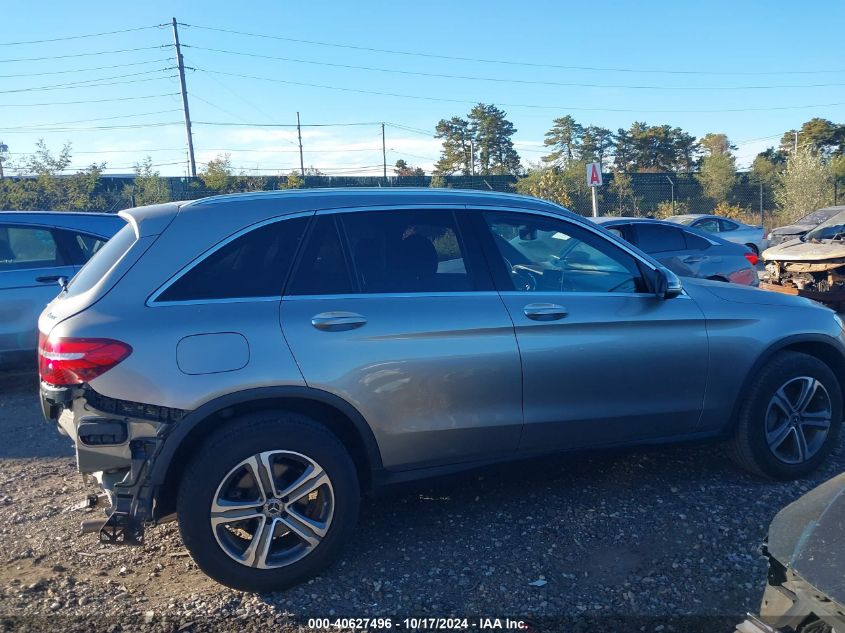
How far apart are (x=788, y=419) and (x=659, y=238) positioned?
5.80 m

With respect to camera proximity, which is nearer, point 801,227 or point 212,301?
point 212,301

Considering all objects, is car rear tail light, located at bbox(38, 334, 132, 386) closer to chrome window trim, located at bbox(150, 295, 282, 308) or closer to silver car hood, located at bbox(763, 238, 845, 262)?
chrome window trim, located at bbox(150, 295, 282, 308)

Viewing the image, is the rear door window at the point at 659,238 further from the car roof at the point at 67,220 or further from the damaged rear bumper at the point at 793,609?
the damaged rear bumper at the point at 793,609

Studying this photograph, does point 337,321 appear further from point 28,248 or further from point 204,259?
point 28,248

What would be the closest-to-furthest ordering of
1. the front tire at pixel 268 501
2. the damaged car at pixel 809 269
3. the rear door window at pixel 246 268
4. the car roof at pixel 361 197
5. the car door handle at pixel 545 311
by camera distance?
the front tire at pixel 268 501 < the rear door window at pixel 246 268 < the car roof at pixel 361 197 < the car door handle at pixel 545 311 < the damaged car at pixel 809 269

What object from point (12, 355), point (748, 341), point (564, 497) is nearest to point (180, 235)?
point (564, 497)

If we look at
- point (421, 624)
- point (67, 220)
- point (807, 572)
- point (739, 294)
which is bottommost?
point (421, 624)

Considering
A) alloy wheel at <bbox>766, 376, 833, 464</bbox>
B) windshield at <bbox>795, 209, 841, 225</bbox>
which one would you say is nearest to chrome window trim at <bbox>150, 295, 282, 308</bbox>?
alloy wheel at <bbox>766, 376, 833, 464</bbox>

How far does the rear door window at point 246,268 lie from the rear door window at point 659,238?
7104 millimetres

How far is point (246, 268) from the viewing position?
11.8 ft

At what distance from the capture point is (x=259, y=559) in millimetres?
3434

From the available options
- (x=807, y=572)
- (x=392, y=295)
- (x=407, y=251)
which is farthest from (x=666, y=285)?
(x=807, y=572)

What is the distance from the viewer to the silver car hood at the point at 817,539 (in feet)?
6.94

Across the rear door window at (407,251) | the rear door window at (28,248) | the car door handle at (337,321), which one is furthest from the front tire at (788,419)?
the rear door window at (28,248)
